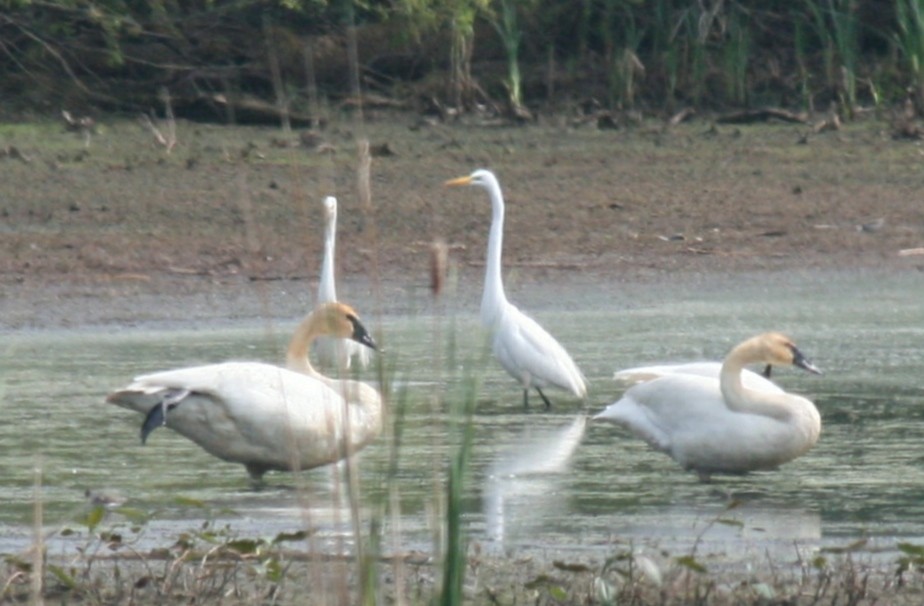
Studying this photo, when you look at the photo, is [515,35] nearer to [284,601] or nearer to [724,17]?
[724,17]

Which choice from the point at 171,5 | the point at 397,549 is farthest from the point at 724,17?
the point at 397,549

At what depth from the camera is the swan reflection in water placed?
6.47 m

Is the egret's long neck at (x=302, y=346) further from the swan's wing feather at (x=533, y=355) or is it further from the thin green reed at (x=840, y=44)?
the thin green reed at (x=840, y=44)

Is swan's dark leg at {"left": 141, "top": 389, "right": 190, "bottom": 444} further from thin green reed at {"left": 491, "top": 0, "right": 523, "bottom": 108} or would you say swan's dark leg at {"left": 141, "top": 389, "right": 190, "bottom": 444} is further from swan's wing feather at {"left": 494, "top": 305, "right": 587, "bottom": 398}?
thin green reed at {"left": 491, "top": 0, "right": 523, "bottom": 108}

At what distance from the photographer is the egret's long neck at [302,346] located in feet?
25.4

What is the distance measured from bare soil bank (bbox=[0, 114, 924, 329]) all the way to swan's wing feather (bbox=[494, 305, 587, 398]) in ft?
6.15

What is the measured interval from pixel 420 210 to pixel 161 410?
7.17 meters

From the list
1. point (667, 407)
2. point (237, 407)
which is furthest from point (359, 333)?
point (667, 407)

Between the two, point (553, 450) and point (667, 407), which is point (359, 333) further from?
point (667, 407)

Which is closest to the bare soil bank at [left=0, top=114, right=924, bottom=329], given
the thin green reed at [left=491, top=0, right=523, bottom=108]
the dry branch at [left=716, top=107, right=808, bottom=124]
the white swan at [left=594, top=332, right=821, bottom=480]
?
the dry branch at [left=716, top=107, right=808, bottom=124]

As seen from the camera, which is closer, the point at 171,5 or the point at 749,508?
the point at 749,508

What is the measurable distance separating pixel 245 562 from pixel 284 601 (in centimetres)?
14

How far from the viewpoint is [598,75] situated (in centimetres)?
1888

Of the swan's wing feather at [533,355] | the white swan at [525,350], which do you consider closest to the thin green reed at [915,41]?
the white swan at [525,350]
